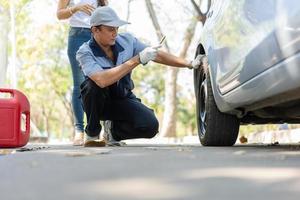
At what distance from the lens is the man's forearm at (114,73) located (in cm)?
520

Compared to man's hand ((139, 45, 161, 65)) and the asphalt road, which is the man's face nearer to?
man's hand ((139, 45, 161, 65))

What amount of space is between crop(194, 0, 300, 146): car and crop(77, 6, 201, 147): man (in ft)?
1.62

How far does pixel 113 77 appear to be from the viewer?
5.22m

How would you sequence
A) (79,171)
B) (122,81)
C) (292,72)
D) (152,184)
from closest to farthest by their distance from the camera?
(152,184) < (79,171) < (292,72) < (122,81)

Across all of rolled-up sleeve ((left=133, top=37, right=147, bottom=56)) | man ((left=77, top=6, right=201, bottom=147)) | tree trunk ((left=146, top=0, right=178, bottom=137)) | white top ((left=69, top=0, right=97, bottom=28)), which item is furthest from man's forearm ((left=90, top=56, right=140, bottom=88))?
tree trunk ((left=146, top=0, right=178, bottom=137))

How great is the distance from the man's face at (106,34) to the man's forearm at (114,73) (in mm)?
287

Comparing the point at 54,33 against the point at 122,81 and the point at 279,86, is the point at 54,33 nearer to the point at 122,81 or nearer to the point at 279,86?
the point at 122,81

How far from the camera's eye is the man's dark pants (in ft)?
18.0

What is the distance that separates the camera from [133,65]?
526 cm

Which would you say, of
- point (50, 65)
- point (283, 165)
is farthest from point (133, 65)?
point (50, 65)

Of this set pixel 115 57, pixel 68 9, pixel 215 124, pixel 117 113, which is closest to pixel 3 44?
pixel 68 9

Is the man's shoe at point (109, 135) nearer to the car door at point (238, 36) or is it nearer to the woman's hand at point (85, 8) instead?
the woman's hand at point (85, 8)

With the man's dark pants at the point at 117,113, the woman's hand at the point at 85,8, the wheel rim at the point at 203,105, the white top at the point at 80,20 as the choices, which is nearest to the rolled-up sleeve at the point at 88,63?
the man's dark pants at the point at 117,113

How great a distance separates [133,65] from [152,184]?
297cm
